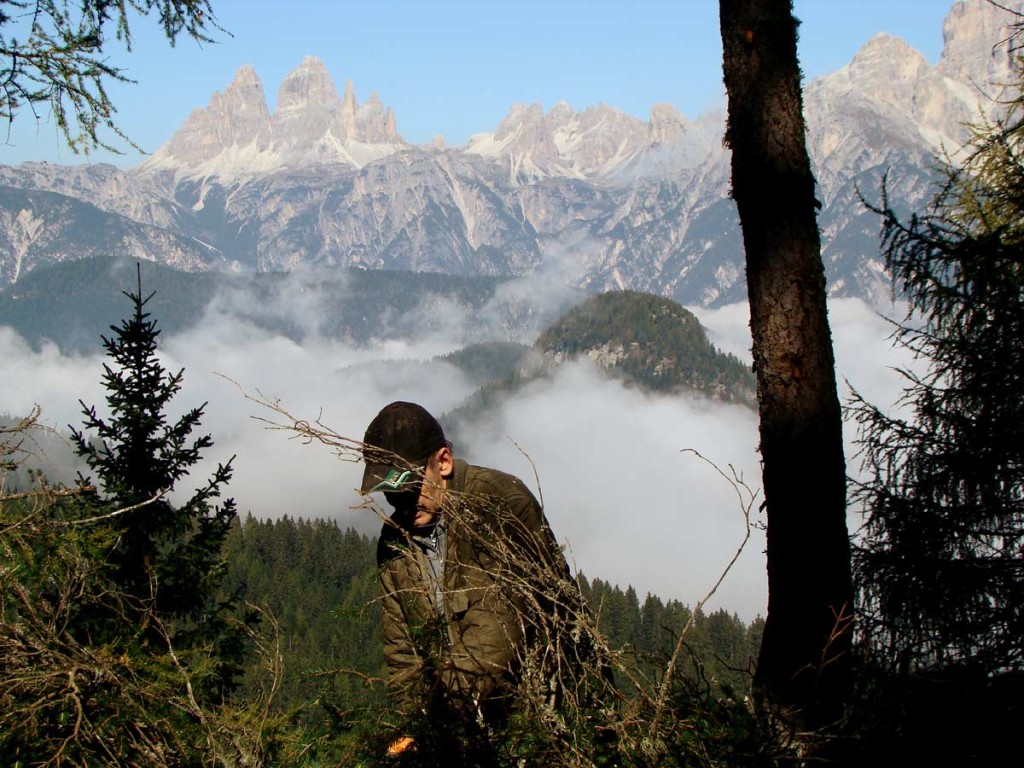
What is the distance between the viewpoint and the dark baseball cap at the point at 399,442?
132 inches

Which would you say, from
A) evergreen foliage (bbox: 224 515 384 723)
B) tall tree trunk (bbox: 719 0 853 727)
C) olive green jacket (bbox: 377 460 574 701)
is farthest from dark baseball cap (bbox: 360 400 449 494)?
evergreen foliage (bbox: 224 515 384 723)

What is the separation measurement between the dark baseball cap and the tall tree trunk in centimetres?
164

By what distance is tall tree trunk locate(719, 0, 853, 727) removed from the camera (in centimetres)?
394

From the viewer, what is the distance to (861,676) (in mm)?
3297

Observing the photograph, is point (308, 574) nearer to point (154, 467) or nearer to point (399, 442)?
point (154, 467)

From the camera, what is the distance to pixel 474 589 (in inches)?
118

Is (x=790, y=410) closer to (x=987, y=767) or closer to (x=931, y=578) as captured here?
(x=987, y=767)

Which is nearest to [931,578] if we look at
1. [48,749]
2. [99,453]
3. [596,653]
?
[596,653]

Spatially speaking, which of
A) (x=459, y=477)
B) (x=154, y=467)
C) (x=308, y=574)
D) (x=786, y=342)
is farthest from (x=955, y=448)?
(x=308, y=574)

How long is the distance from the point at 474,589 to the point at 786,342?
200 centimetres

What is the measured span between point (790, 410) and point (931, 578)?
2.37m

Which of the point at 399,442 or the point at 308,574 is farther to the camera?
the point at 308,574

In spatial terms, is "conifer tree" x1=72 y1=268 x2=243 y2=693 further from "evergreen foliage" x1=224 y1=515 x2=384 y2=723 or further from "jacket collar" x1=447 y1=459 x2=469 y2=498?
"evergreen foliage" x1=224 y1=515 x2=384 y2=723

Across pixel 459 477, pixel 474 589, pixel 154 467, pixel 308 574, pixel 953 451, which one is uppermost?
pixel 308 574
